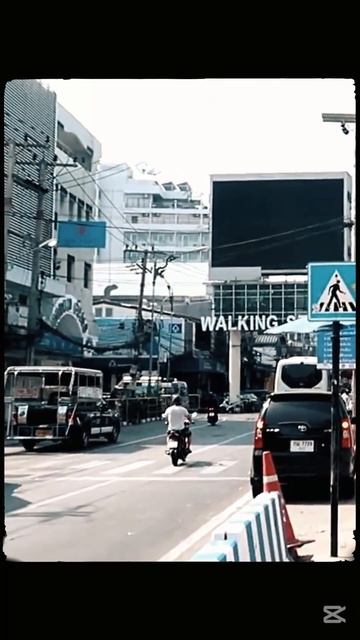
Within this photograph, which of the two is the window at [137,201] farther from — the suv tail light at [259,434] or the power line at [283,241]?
the suv tail light at [259,434]

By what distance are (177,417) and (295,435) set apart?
1.72 metres

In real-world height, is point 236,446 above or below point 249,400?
below

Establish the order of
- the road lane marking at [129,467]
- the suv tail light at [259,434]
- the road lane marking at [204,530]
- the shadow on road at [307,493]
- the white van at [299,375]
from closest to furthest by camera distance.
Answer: the road lane marking at [204,530], the white van at [299,375], the shadow on road at [307,493], the suv tail light at [259,434], the road lane marking at [129,467]

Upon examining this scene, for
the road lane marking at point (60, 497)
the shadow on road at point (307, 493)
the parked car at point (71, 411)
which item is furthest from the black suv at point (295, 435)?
the parked car at point (71, 411)

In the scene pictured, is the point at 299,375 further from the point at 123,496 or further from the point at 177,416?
the point at 123,496

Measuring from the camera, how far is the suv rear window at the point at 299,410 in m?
10.8

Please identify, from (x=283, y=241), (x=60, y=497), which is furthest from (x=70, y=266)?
(x=60, y=497)

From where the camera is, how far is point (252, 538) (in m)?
4.96

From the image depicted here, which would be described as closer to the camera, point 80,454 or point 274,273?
point 274,273

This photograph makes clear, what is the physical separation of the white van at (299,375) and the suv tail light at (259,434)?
1.63ft
